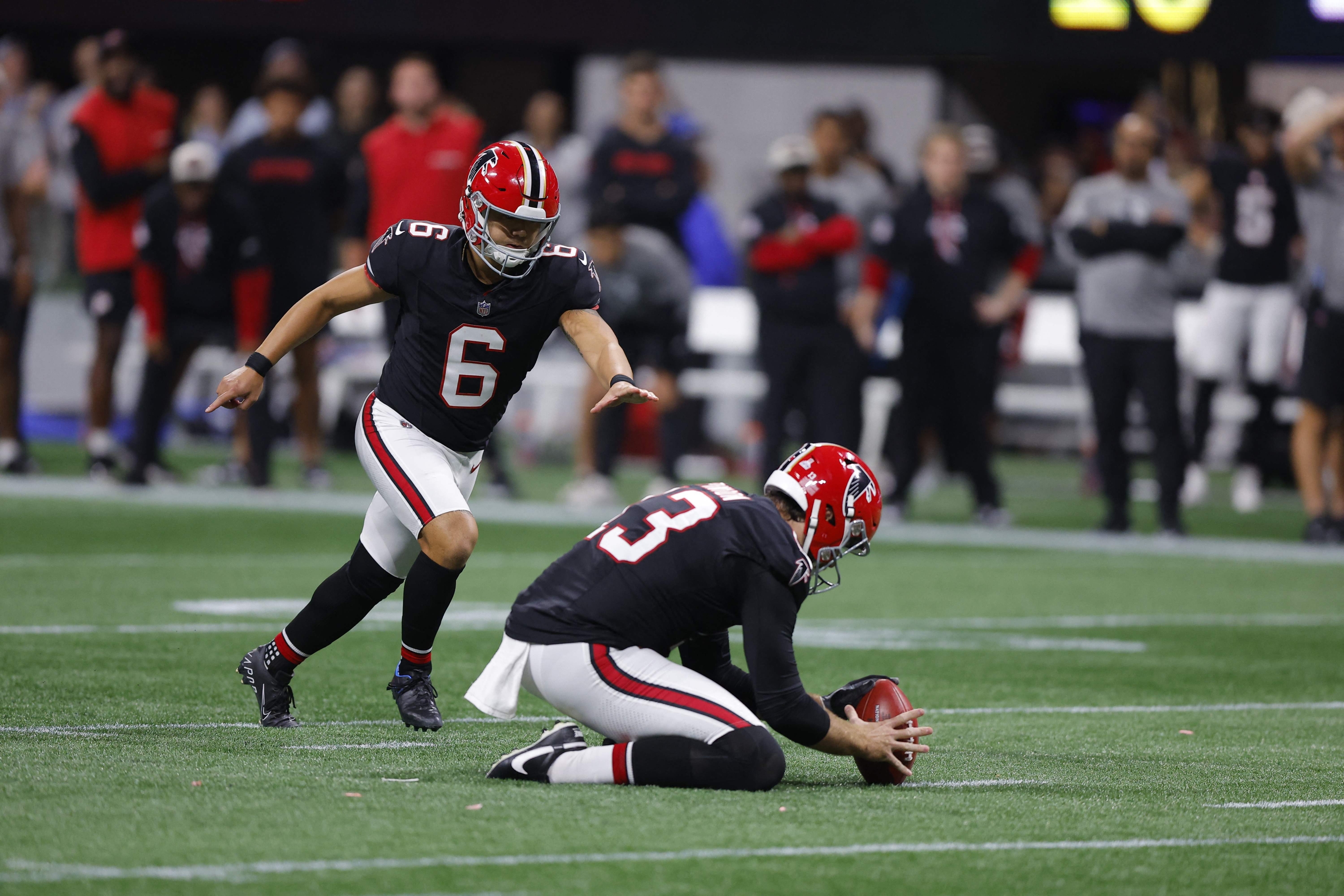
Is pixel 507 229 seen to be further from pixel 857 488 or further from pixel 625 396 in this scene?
pixel 857 488

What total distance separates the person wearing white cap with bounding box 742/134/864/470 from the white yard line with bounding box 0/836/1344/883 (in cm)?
860

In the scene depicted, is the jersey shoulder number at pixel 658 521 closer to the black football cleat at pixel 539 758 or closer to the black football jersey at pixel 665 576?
the black football jersey at pixel 665 576

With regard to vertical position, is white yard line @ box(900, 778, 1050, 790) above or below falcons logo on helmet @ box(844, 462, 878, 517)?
below

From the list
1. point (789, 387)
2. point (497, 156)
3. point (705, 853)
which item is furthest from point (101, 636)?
point (789, 387)

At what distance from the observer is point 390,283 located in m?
6.32

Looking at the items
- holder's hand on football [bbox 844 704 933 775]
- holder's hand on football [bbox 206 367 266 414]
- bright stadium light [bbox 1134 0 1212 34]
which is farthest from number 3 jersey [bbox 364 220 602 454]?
bright stadium light [bbox 1134 0 1212 34]

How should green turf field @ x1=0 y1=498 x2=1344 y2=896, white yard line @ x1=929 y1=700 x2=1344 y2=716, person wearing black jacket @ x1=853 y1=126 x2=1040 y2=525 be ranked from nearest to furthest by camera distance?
green turf field @ x1=0 y1=498 x2=1344 y2=896 → white yard line @ x1=929 y1=700 x2=1344 y2=716 → person wearing black jacket @ x1=853 y1=126 x2=1040 y2=525

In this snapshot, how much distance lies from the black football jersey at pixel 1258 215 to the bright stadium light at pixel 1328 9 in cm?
431

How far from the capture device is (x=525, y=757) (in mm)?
5262

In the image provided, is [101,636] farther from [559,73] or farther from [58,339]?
[559,73]

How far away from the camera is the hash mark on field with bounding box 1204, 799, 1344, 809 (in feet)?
17.1

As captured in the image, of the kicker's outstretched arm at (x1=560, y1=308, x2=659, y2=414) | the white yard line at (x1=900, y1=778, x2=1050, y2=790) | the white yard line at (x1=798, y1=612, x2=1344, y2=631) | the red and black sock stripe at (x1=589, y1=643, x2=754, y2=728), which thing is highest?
the kicker's outstretched arm at (x1=560, y1=308, x2=659, y2=414)

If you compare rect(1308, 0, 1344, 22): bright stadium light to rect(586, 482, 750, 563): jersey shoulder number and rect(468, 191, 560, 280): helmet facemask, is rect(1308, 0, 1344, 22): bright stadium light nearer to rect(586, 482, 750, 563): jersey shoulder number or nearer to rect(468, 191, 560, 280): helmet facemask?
rect(468, 191, 560, 280): helmet facemask

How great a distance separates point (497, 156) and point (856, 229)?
7529mm
